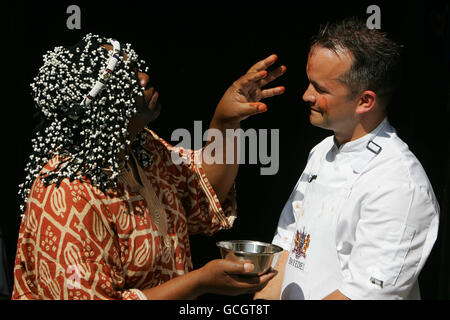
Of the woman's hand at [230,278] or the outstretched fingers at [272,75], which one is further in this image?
the outstretched fingers at [272,75]

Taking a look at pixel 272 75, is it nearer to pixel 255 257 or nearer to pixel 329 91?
pixel 329 91

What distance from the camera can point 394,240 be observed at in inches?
92.2

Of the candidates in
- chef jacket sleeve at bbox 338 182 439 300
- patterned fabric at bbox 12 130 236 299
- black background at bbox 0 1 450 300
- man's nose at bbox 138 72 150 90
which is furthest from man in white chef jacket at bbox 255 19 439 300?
black background at bbox 0 1 450 300

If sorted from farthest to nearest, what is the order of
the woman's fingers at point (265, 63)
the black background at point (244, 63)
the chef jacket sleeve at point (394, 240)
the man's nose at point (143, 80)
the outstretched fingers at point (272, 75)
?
the black background at point (244, 63), the outstretched fingers at point (272, 75), the woman's fingers at point (265, 63), the man's nose at point (143, 80), the chef jacket sleeve at point (394, 240)

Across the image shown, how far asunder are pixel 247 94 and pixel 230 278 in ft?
3.03

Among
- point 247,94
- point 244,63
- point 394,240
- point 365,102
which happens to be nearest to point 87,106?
point 247,94

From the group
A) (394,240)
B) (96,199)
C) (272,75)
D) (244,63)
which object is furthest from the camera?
(244,63)

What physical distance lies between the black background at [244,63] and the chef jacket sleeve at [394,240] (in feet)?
5.78

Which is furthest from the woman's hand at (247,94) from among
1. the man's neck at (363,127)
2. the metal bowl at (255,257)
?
the metal bowl at (255,257)

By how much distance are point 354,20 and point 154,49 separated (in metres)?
1.62

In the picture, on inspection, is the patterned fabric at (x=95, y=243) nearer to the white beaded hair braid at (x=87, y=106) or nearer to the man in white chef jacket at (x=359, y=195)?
the white beaded hair braid at (x=87, y=106)

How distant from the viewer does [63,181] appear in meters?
2.42

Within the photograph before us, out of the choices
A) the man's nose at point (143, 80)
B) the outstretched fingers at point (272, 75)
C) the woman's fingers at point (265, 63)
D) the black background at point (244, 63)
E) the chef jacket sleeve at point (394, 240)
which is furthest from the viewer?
the black background at point (244, 63)

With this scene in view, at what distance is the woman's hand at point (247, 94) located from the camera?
2.69 meters
